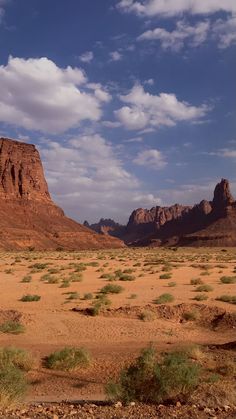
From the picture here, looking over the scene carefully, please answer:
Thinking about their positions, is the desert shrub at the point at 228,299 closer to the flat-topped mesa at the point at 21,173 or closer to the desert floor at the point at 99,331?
the desert floor at the point at 99,331

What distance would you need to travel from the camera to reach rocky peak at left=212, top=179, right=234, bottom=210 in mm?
182800

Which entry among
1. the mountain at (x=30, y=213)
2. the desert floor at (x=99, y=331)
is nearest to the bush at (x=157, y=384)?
the desert floor at (x=99, y=331)

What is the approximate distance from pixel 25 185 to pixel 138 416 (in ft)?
493

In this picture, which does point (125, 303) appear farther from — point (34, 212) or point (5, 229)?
point (34, 212)

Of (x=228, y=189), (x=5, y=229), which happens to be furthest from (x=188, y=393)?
(x=228, y=189)

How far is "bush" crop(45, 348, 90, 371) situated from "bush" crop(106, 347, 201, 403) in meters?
2.99

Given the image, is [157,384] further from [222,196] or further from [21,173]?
[222,196]

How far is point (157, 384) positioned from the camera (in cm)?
778

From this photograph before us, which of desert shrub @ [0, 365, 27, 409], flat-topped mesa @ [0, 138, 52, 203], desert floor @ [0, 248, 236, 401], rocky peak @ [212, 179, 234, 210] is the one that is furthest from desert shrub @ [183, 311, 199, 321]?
rocky peak @ [212, 179, 234, 210]

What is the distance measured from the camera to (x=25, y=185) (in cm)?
15338

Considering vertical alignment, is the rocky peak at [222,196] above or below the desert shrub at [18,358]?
above

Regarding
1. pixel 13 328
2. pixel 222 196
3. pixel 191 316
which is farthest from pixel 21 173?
pixel 13 328

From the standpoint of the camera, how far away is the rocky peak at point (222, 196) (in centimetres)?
18280

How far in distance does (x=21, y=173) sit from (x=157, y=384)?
504 feet
